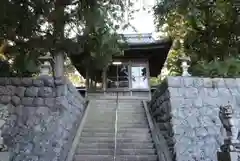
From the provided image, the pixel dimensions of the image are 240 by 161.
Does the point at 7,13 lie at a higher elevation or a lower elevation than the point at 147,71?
higher

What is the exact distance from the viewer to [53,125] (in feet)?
21.5

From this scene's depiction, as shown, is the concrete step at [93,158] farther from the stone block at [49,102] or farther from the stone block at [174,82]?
the stone block at [174,82]

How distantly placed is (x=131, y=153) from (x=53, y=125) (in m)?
1.93

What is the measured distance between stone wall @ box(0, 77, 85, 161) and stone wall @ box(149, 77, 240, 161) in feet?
8.26

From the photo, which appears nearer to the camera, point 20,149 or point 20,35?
point 20,149

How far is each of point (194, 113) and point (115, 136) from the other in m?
2.11

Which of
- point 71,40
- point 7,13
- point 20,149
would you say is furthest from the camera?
point 71,40

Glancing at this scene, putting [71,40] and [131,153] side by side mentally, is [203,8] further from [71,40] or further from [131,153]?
[131,153]

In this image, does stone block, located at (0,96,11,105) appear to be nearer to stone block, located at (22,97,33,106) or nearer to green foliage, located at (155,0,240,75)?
stone block, located at (22,97,33,106)

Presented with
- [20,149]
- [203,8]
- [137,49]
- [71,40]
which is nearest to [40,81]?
[20,149]

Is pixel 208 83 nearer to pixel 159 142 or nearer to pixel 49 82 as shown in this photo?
pixel 159 142

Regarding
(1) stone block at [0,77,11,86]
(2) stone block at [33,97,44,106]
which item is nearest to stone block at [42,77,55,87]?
(2) stone block at [33,97,44,106]

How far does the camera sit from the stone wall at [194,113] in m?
6.50

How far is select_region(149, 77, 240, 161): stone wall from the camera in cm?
650
